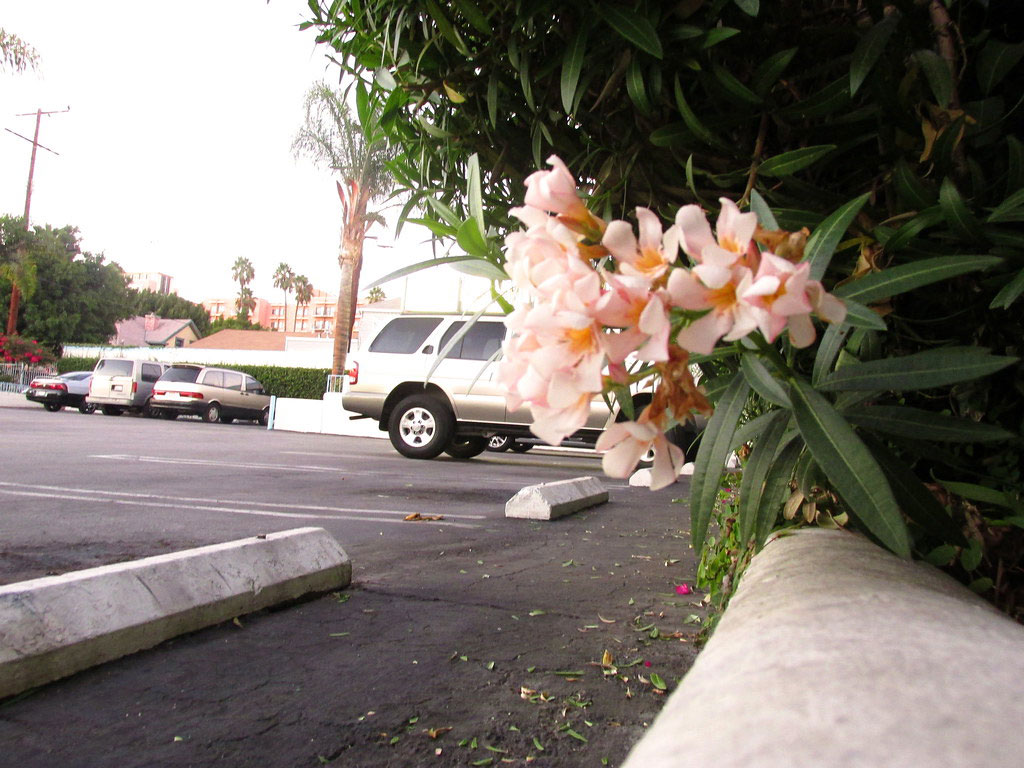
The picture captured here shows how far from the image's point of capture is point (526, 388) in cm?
77

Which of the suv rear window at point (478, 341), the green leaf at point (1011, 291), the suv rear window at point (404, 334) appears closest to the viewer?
the green leaf at point (1011, 291)

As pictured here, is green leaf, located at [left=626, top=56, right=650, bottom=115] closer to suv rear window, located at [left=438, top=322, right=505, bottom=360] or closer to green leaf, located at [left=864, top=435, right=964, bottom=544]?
green leaf, located at [left=864, top=435, right=964, bottom=544]

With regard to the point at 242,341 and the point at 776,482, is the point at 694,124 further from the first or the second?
the point at 242,341

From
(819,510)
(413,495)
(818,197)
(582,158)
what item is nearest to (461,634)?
(819,510)

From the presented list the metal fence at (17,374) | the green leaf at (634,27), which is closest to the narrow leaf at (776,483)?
the green leaf at (634,27)

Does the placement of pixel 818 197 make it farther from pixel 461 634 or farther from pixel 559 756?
pixel 461 634

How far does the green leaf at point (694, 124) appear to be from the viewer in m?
1.38

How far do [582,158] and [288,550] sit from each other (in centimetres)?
202

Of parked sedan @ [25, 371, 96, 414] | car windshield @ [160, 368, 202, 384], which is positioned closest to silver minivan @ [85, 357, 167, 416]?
parked sedan @ [25, 371, 96, 414]

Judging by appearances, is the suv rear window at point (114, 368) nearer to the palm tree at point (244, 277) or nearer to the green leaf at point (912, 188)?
the green leaf at point (912, 188)

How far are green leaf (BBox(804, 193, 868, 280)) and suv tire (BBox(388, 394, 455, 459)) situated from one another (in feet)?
32.3

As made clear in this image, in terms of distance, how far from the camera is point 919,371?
3.42ft

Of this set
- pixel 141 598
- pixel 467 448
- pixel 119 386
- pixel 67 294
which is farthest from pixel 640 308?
pixel 67 294

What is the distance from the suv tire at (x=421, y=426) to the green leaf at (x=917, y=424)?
9.70 m
